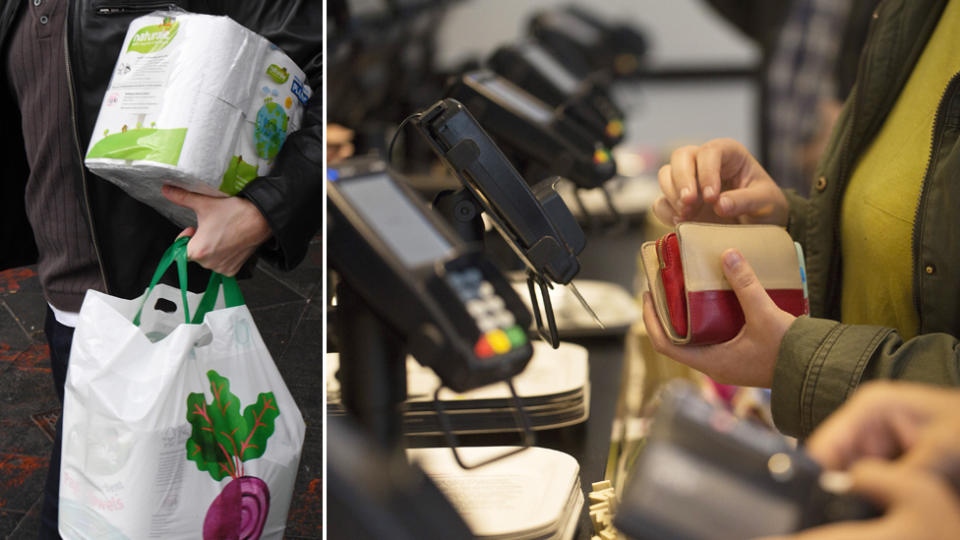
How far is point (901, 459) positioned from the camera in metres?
0.41

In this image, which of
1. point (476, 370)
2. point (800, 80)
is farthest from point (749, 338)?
point (800, 80)

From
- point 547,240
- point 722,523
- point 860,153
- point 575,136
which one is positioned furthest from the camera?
point 575,136

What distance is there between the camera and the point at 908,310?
2.83 ft

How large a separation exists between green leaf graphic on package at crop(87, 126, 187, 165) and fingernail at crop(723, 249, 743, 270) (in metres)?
0.76

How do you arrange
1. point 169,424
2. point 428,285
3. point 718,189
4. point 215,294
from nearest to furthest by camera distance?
point 428,285 < point 718,189 < point 169,424 < point 215,294

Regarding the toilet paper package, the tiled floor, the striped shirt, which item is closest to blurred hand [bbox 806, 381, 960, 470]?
the toilet paper package

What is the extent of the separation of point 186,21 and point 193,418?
60cm

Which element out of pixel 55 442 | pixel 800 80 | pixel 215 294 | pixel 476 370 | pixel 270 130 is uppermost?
pixel 476 370

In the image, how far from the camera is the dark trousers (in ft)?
4.71

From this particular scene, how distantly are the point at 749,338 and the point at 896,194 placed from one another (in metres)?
0.25

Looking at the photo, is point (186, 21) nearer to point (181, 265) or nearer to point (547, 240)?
point (181, 265)

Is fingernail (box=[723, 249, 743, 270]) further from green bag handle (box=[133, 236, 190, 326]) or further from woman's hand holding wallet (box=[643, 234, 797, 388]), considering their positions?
green bag handle (box=[133, 236, 190, 326])

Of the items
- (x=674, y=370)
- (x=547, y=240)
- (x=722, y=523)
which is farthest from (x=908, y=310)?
(x=674, y=370)

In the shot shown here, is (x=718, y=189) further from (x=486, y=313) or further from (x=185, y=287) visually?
(x=185, y=287)
